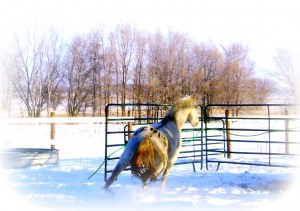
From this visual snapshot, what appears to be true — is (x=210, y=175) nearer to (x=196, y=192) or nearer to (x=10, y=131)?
(x=196, y=192)

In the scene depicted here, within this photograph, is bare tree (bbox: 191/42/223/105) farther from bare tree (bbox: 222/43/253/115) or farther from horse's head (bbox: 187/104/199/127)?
horse's head (bbox: 187/104/199/127)

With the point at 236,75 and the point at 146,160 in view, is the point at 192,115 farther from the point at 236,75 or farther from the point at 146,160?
the point at 236,75

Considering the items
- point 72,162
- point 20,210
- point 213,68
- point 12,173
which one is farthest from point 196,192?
point 213,68

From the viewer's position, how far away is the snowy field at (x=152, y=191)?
4066mm

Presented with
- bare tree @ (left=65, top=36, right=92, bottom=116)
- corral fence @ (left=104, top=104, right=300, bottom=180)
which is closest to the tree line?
bare tree @ (left=65, top=36, right=92, bottom=116)

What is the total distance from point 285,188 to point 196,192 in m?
1.39

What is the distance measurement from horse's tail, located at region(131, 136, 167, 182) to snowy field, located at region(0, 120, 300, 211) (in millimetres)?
336

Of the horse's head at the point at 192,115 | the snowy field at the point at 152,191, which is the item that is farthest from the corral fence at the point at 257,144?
the horse's head at the point at 192,115

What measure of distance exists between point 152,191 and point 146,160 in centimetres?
67

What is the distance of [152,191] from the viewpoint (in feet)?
15.2

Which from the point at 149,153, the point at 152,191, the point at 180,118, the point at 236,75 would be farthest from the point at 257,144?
the point at 236,75

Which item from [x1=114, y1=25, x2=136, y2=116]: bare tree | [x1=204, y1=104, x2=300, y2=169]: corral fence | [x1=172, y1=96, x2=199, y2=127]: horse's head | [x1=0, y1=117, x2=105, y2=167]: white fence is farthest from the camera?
[x1=114, y1=25, x2=136, y2=116]: bare tree

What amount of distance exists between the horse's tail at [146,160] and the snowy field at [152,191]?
1.10ft

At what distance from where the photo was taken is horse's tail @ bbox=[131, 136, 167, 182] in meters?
4.21
